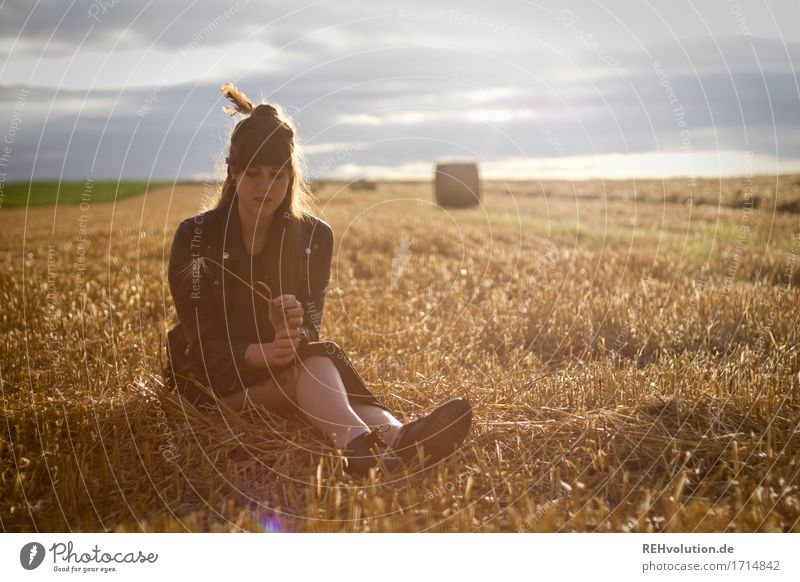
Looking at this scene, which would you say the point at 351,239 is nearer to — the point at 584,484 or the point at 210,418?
the point at 210,418

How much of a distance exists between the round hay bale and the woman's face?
13481 mm

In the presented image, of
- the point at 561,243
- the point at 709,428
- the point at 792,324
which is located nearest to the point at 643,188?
the point at 561,243

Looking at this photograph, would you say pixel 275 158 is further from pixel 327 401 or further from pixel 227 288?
pixel 327 401

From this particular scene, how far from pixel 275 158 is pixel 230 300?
2.62 feet

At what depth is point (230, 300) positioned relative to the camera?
3.88m

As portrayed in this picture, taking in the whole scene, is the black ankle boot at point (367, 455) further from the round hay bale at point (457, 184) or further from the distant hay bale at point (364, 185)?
the distant hay bale at point (364, 185)

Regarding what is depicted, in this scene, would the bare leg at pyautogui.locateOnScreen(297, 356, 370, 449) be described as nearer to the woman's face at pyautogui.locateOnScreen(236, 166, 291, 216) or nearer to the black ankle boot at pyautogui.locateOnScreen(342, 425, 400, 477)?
the black ankle boot at pyautogui.locateOnScreen(342, 425, 400, 477)

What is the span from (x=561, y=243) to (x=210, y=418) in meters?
7.43

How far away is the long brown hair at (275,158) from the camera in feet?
11.7

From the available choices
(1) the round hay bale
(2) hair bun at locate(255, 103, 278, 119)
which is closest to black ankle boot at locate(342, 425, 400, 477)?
(2) hair bun at locate(255, 103, 278, 119)

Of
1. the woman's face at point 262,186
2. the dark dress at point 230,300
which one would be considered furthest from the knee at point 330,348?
the woman's face at point 262,186

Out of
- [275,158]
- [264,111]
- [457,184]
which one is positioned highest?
[457,184]

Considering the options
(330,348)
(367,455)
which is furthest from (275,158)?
(367,455)
